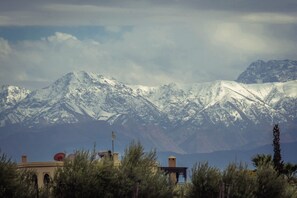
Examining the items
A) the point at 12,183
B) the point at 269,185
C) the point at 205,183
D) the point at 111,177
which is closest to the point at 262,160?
the point at 269,185

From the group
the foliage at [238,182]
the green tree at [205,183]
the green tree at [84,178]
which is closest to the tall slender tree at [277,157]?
the foliage at [238,182]

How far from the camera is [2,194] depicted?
132 m

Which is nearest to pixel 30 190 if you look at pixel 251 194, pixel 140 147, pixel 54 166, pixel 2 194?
pixel 2 194

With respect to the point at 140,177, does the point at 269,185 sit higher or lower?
lower

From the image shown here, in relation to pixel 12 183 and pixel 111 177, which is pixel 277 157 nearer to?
pixel 111 177

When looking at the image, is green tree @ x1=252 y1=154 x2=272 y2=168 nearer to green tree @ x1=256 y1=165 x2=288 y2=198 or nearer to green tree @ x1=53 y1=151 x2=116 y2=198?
green tree @ x1=256 y1=165 x2=288 y2=198

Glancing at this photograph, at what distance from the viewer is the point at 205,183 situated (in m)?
154

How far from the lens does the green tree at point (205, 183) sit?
15312cm

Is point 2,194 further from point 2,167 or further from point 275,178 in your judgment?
point 275,178

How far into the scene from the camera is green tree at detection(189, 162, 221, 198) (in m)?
153

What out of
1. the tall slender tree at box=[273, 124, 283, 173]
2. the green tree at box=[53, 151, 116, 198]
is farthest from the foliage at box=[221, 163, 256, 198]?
the tall slender tree at box=[273, 124, 283, 173]

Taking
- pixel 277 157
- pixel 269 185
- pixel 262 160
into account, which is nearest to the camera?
pixel 269 185

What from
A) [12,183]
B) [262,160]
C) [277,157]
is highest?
[277,157]

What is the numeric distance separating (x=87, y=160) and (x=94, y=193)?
5173 mm
